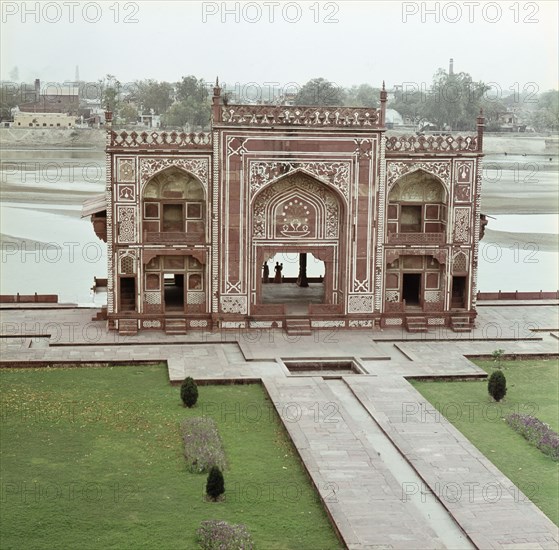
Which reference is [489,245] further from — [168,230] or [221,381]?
[221,381]

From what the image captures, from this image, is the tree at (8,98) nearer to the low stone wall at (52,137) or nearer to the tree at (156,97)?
the low stone wall at (52,137)

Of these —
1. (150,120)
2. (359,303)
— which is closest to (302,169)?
(359,303)

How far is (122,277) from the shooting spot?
1981 cm

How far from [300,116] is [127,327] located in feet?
17.8

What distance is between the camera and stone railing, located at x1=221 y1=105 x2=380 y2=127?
19.7m

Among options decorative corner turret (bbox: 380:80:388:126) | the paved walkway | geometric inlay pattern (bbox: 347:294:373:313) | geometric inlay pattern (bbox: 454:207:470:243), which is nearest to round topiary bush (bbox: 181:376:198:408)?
the paved walkway

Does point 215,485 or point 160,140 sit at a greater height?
point 160,140

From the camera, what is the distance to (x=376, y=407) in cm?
1548

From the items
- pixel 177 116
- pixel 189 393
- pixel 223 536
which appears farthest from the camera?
pixel 177 116

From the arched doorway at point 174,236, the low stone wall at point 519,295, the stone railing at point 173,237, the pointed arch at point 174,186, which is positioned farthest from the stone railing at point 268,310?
the low stone wall at point 519,295

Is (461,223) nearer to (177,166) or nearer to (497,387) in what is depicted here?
(497,387)

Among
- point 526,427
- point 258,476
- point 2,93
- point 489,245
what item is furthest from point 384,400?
point 2,93

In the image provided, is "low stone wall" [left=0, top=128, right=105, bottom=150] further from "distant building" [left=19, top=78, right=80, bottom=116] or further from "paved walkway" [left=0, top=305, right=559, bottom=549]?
"paved walkway" [left=0, top=305, right=559, bottom=549]

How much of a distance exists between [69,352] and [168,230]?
11.4 ft
